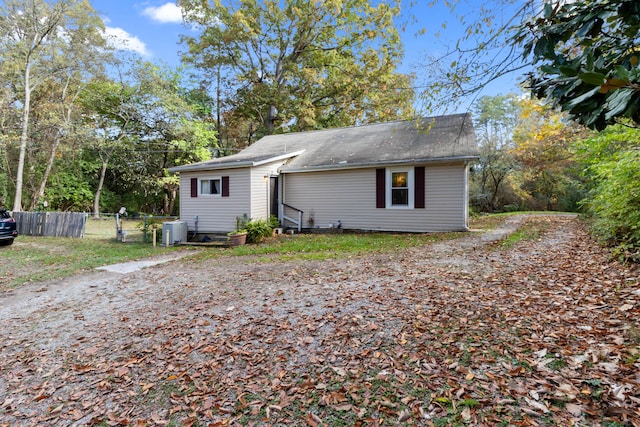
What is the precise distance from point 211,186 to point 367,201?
19.3 ft

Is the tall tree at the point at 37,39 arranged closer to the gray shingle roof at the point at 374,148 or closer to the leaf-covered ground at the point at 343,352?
the gray shingle roof at the point at 374,148

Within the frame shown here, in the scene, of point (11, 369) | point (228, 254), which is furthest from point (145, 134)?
point (11, 369)

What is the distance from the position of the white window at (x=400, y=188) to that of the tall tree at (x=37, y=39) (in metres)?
18.0

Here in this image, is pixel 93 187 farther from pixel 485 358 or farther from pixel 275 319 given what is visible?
pixel 485 358

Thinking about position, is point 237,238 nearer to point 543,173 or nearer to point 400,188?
point 400,188

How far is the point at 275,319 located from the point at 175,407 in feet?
4.93

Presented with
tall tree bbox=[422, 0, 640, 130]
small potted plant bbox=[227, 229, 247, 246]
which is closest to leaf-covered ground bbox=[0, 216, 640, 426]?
tall tree bbox=[422, 0, 640, 130]

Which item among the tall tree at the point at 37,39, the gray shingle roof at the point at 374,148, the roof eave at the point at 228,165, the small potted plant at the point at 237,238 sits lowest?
the small potted plant at the point at 237,238

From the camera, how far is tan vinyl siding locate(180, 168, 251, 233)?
1120 centimetres

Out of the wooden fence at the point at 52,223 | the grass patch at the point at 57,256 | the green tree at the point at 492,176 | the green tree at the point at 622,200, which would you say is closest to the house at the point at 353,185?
the grass patch at the point at 57,256

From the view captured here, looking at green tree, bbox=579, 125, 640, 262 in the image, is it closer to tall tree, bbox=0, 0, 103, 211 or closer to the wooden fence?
the wooden fence

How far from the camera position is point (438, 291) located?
4.44 meters

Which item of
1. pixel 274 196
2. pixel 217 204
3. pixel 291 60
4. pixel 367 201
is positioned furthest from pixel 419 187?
pixel 291 60

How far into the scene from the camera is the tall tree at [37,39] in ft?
48.7
